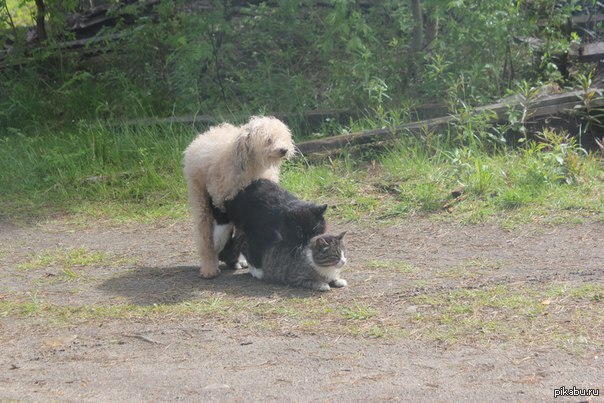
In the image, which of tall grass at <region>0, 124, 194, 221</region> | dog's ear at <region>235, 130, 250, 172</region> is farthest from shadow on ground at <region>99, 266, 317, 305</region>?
tall grass at <region>0, 124, 194, 221</region>

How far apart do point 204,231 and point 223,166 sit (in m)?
0.58

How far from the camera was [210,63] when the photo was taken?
11.4 metres

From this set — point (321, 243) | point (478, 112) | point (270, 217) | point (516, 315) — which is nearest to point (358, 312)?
point (321, 243)

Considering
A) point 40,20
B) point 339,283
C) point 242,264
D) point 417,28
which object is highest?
point 40,20

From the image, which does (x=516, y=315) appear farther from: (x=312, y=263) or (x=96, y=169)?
(x=96, y=169)

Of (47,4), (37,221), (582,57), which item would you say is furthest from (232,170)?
(47,4)

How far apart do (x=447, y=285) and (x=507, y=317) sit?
78cm

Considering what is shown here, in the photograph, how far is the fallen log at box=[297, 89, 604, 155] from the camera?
9.12m

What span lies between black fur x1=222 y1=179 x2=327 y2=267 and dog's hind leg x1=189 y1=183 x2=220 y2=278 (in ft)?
0.78

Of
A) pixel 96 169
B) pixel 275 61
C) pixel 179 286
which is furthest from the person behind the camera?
pixel 275 61

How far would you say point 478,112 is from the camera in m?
9.14

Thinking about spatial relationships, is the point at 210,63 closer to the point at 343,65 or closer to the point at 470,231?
the point at 343,65

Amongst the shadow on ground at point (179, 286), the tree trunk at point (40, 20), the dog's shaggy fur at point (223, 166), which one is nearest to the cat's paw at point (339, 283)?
the shadow on ground at point (179, 286)

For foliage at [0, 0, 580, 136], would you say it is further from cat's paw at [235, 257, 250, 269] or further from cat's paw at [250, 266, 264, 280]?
cat's paw at [250, 266, 264, 280]
